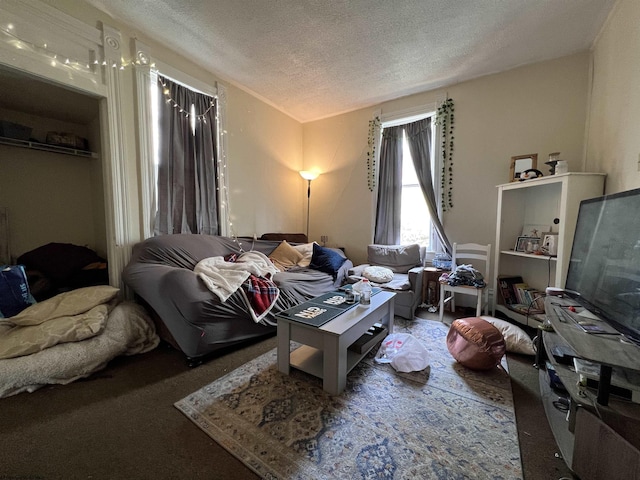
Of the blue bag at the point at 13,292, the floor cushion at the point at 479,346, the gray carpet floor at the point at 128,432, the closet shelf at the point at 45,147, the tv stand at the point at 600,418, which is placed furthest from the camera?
the closet shelf at the point at 45,147

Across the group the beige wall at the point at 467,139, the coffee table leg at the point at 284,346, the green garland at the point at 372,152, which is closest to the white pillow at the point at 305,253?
the beige wall at the point at 467,139

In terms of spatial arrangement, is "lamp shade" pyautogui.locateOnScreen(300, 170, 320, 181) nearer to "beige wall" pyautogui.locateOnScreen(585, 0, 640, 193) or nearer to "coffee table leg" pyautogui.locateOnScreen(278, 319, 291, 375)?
"coffee table leg" pyautogui.locateOnScreen(278, 319, 291, 375)

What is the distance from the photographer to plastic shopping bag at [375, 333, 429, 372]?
1.84m

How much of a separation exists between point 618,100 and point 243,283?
129 inches

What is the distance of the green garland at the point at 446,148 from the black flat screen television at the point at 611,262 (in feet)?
5.43

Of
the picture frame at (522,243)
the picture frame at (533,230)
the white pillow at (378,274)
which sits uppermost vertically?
the picture frame at (533,230)

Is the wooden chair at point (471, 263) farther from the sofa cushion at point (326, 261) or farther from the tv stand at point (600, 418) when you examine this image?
the tv stand at point (600, 418)

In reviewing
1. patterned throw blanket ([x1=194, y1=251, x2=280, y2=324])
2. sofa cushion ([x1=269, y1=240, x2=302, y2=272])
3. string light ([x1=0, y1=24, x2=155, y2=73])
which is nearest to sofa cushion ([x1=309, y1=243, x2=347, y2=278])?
sofa cushion ([x1=269, y1=240, x2=302, y2=272])

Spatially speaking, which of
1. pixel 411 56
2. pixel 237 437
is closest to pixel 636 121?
pixel 411 56

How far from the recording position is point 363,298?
201cm

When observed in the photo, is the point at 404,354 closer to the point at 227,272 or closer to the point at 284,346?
the point at 284,346

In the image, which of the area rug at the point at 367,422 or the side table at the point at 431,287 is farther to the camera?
the side table at the point at 431,287

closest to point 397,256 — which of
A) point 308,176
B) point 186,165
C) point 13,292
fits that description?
point 308,176

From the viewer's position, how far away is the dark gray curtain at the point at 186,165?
266cm
